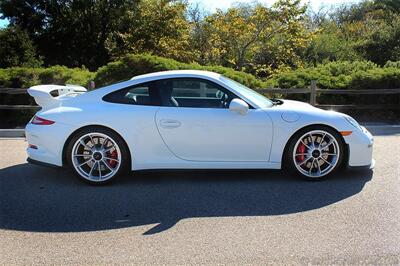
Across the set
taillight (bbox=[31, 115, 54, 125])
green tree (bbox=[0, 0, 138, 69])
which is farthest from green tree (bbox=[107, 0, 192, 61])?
taillight (bbox=[31, 115, 54, 125])

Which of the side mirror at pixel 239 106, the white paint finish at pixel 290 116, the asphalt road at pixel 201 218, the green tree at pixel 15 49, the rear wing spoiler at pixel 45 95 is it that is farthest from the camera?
the green tree at pixel 15 49

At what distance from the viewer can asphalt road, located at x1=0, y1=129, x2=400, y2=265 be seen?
152 inches

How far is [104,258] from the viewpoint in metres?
3.82

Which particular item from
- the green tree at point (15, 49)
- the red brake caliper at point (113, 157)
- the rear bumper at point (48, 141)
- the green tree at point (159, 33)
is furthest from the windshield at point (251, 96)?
the green tree at point (159, 33)

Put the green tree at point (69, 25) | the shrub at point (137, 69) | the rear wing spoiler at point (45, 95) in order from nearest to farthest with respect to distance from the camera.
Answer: the rear wing spoiler at point (45, 95)
the shrub at point (137, 69)
the green tree at point (69, 25)

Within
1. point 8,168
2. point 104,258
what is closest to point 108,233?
point 104,258

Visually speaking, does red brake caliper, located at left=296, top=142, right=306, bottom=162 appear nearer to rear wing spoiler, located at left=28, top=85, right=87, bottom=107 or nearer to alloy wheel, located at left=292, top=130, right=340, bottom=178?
alloy wheel, located at left=292, top=130, right=340, bottom=178

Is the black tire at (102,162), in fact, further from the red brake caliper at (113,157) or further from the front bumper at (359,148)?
the front bumper at (359,148)

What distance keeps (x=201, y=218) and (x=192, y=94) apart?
1.87 meters

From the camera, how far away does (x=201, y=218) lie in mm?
4668

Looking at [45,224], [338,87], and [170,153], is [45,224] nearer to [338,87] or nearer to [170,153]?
[170,153]

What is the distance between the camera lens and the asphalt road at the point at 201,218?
3.87 m

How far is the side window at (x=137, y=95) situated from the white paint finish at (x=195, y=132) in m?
0.08

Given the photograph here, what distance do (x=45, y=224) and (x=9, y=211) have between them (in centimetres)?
62
